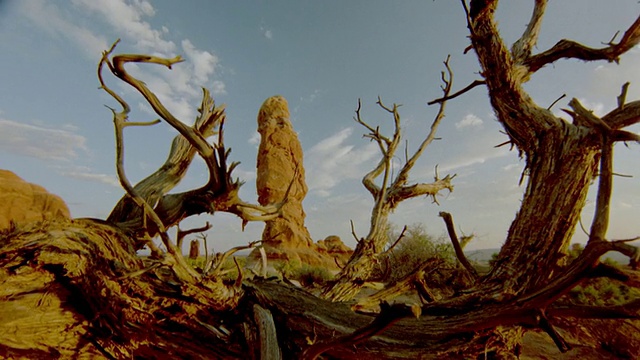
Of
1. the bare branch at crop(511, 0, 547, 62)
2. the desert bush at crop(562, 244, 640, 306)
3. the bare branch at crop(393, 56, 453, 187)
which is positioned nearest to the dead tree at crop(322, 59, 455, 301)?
the bare branch at crop(393, 56, 453, 187)

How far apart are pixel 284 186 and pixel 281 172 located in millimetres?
1355

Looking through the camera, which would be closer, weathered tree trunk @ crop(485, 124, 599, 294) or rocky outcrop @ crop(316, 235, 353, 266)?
weathered tree trunk @ crop(485, 124, 599, 294)

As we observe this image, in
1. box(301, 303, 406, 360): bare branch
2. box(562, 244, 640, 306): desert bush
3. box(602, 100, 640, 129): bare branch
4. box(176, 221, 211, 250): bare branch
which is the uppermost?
box(602, 100, 640, 129): bare branch

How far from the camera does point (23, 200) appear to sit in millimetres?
17000

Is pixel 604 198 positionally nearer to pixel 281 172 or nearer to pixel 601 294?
pixel 601 294

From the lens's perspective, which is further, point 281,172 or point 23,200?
point 281,172

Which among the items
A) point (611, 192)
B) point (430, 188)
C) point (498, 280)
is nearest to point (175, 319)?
point (498, 280)

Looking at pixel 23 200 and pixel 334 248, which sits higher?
pixel 23 200

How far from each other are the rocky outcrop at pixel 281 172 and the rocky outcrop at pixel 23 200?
38.8 feet

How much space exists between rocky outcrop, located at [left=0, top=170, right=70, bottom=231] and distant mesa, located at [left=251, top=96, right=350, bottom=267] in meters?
11.7

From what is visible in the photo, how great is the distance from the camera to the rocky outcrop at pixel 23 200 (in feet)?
48.8

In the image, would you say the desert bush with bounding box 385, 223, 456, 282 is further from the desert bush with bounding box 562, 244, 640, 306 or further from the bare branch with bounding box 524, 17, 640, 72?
the bare branch with bounding box 524, 17, 640, 72

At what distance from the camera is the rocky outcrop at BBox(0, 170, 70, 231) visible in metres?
14.9

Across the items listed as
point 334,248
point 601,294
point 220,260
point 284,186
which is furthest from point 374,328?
point 334,248
